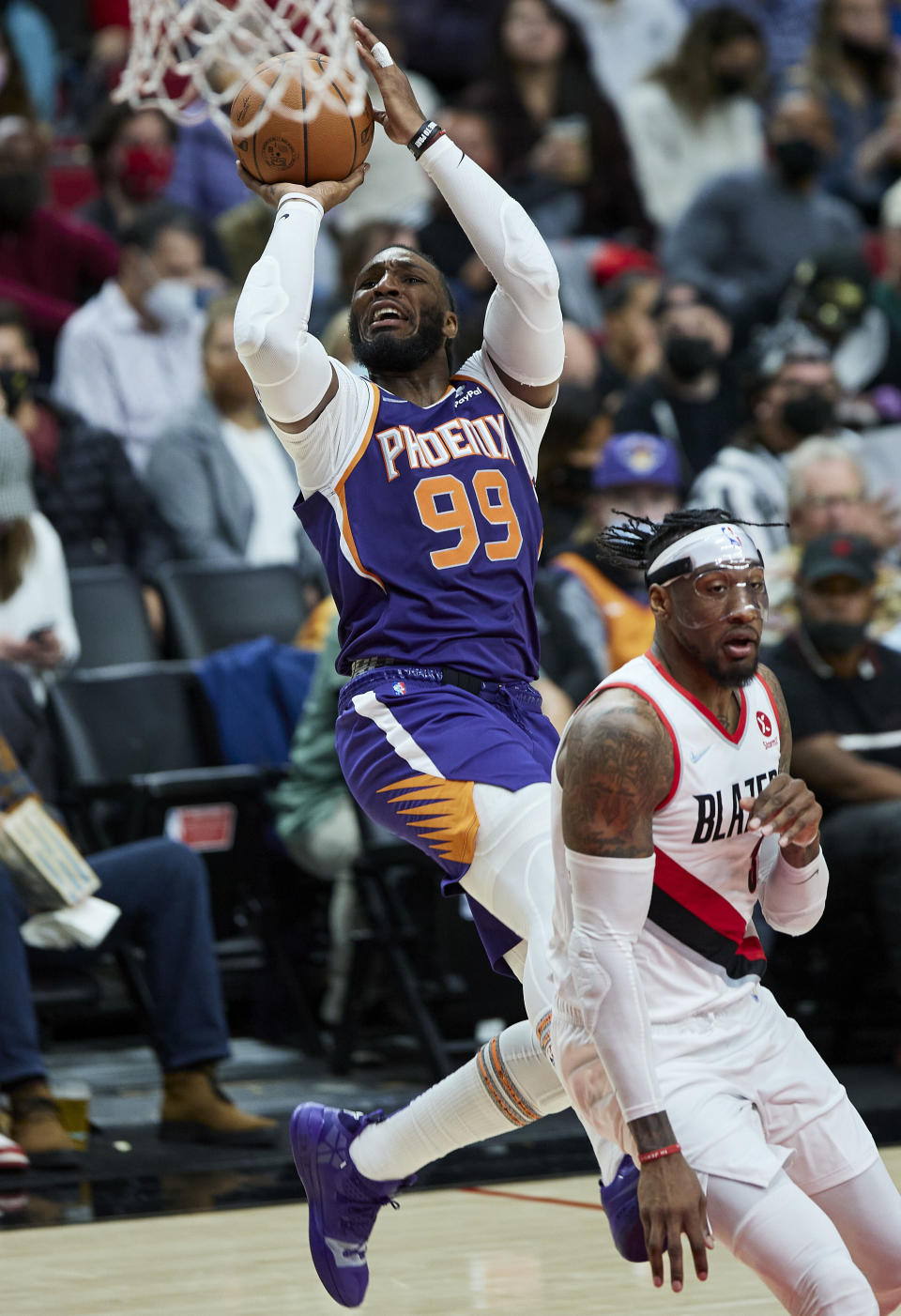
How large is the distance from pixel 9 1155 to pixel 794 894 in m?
2.81

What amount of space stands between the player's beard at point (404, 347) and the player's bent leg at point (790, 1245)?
6.43 feet

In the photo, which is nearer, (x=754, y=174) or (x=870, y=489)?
(x=870, y=489)

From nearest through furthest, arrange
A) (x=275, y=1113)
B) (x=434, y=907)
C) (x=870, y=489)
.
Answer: (x=275, y=1113) < (x=434, y=907) < (x=870, y=489)

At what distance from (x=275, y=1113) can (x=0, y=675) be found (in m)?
1.64

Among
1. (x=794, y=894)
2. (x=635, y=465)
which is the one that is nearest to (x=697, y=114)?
(x=635, y=465)

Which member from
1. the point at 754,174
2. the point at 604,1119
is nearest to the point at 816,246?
the point at 754,174

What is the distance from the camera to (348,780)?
14.0 ft

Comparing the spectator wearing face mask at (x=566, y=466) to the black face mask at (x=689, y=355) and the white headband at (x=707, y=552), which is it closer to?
the black face mask at (x=689, y=355)

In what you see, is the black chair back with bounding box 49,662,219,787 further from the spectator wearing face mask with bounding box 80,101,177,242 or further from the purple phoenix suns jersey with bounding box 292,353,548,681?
the spectator wearing face mask with bounding box 80,101,177,242

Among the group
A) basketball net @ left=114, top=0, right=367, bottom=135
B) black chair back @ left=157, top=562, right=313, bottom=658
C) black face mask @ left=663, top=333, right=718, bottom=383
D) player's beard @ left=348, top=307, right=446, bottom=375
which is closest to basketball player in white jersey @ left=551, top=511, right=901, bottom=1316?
player's beard @ left=348, top=307, right=446, bottom=375

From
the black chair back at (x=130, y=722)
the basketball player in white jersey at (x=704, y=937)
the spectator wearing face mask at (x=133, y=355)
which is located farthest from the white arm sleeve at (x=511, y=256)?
the spectator wearing face mask at (x=133, y=355)

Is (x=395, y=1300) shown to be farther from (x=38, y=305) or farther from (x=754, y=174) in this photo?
(x=754, y=174)

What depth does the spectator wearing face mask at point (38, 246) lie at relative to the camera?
367 inches

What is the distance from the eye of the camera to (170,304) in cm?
892
